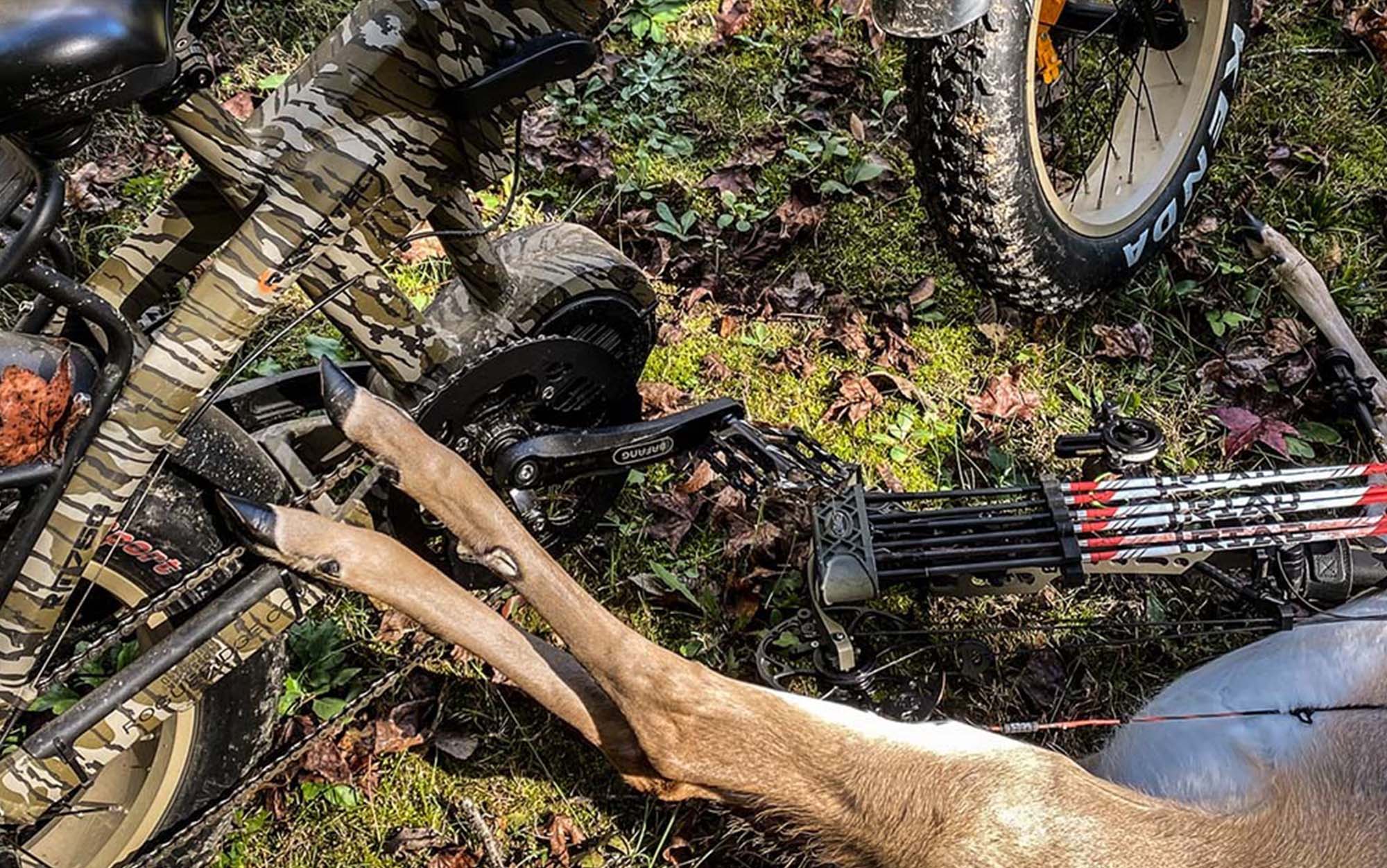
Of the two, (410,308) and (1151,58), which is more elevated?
(410,308)

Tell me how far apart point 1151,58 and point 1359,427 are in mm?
1410

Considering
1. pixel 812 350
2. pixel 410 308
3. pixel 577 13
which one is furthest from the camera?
pixel 812 350

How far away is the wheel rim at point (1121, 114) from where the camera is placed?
383cm

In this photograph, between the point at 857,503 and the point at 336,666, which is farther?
the point at 336,666

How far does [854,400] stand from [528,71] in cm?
189

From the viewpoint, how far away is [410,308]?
2.71 m

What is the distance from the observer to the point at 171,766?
2752 mm

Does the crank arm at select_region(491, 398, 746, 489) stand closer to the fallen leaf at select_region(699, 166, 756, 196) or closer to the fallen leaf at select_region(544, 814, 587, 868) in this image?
the fallen leaf at select_region(544, 814, 587, 868)

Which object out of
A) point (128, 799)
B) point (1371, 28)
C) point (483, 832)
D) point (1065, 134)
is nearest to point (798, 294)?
point (1065, 134)

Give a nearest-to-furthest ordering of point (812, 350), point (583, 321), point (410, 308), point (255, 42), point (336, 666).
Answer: point (410, 308) < point (583, 321) < point (336, 666) < point (812, 350) < point (255, 42)

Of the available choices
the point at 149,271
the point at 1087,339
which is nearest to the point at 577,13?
the point at 149,271

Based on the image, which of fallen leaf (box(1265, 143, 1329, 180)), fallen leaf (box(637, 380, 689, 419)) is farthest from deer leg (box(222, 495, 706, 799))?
fallen leaf (box(1265, 143, 1329, 180))

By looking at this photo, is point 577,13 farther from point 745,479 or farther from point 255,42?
point 255,42

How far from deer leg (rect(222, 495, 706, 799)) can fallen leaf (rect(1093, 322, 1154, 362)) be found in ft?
7.64
